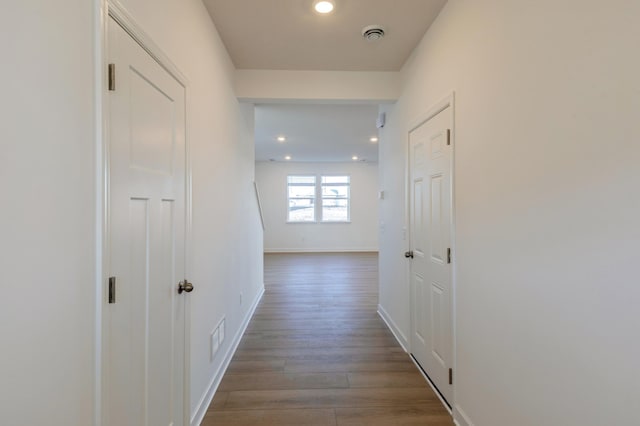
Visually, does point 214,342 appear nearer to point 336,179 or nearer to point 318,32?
point 318,32

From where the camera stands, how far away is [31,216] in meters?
0.73

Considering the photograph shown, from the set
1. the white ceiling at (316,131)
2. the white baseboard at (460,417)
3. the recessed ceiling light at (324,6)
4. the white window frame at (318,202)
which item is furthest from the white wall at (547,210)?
the white window frame at (318,202)

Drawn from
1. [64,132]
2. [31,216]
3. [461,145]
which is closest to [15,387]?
[31,216]

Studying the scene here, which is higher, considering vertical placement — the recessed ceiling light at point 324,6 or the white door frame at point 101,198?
the recessed ceiling light at point 324,6

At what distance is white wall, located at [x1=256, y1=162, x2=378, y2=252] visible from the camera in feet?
29.6

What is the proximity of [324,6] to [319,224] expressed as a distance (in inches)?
290

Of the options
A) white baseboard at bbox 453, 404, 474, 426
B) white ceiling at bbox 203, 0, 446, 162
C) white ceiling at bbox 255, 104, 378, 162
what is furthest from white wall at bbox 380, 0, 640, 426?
white ceiling at bbox 255, 104, 378, 162

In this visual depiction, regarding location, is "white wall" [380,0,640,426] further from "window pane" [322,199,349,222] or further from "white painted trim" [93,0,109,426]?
"window pane" [322,199,349,222]

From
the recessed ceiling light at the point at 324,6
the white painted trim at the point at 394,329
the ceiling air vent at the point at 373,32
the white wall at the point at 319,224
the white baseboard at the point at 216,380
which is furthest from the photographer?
the white wall at the point at 319,224

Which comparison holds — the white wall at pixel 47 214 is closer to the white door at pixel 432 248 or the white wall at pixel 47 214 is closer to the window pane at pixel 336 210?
the white door at pixel 432 248

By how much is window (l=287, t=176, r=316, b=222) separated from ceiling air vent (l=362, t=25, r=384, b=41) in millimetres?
6744

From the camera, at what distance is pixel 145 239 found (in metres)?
1.28

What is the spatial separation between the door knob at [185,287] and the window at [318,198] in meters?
7.44

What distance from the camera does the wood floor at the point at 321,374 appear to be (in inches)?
76.8
